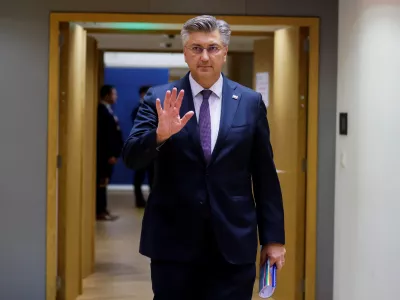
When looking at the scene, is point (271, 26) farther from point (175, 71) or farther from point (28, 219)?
point (175, 71)

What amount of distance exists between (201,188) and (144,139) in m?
0.25

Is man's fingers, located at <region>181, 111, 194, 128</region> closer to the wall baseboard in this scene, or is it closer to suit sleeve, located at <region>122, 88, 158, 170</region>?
suit sleeve, located at <region>122, 88, 158, 170</region>

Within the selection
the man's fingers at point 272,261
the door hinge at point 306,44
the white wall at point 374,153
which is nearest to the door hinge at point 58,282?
the white wall at point 374,153

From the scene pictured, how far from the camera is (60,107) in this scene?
14.6ft

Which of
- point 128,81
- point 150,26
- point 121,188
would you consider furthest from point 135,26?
point 121,188

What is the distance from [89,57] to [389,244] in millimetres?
3052

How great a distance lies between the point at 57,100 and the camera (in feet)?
14.3

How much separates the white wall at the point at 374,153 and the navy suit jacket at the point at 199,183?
63.6 inches

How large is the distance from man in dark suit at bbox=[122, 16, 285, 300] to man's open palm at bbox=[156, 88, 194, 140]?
0.19 feet

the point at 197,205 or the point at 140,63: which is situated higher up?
the point at 140,63

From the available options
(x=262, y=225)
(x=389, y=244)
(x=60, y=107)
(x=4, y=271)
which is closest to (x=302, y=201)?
(x=389, y=244)

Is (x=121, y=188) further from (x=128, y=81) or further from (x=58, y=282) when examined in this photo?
(x=58, y=282)

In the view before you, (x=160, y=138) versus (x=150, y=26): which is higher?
(x=150, y=26)

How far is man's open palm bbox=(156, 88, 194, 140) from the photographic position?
204 cm
